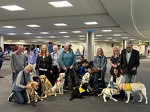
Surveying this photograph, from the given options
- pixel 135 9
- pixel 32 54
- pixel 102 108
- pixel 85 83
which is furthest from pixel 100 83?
pixel 135 9

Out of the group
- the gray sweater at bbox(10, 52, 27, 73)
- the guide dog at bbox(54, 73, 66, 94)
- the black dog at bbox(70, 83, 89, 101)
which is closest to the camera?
the black dog at bbox(70, 83, 89, 101)

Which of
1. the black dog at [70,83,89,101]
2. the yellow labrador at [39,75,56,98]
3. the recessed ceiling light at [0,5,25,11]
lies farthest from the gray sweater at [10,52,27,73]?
the recessed ceiling light at [0,5,25,11]

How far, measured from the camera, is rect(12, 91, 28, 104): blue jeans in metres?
5.04

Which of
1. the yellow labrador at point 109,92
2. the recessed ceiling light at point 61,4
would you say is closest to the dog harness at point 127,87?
the yellow labrador at point 109,92

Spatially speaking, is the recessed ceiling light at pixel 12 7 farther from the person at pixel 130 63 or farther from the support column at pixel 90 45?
the support column at pixel 90 45

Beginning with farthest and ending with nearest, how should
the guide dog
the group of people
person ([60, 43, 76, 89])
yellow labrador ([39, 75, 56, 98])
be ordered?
person ([60, 43, 76, 89]) < the guide dog < yellow labrador ([39, 75, 56, 98]) < the group of people

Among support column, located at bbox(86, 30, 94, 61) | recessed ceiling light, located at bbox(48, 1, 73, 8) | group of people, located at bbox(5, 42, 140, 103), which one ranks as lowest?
group of people, located at bbox(5, 42, 140, 103)

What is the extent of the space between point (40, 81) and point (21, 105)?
964mm

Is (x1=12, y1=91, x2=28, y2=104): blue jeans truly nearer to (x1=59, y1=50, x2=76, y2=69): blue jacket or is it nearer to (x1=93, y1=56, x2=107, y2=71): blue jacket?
(x1=59, y1=50, x2=76, y2=69): blue jacket

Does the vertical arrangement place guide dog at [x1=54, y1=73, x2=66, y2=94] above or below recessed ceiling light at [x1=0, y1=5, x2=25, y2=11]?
below

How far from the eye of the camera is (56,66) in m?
6.75

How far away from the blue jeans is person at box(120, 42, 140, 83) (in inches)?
113

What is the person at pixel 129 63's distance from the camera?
5.50 m

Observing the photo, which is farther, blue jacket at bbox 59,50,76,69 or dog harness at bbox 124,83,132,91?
blue jacket at bbox 59,50,76,69
